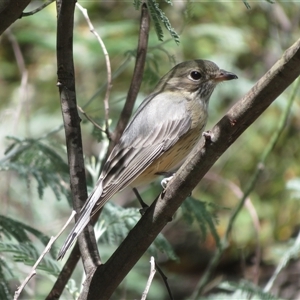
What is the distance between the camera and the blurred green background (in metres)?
6.70

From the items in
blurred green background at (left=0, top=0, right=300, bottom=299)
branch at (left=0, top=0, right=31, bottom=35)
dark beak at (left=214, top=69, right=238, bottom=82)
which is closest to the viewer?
branch at (left=0, top=0, right=31, bottom=35)

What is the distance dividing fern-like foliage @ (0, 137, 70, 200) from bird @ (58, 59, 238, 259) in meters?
0.28

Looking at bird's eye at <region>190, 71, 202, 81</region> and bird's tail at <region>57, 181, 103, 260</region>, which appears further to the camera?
bird's eye at <region>190, 71, 202, 81</region>

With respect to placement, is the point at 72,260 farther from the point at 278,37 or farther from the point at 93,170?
the point at 278,37

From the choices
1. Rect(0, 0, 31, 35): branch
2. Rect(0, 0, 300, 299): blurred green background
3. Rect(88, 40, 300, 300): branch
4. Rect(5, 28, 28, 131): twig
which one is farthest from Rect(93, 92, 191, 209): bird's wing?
Rect(0, 0, 300, 299): blurred green background

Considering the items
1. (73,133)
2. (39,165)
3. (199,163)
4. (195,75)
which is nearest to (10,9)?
(73,133)

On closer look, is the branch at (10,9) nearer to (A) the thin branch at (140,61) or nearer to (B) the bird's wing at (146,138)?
(A) the thin branch at (140,61)

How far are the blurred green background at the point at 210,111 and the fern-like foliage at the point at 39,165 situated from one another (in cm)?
220

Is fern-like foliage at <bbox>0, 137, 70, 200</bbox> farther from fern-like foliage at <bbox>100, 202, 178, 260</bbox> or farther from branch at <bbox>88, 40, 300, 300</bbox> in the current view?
branch at <bbox>88, 40, 300, 300</bbox>

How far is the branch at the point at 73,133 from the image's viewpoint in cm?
286

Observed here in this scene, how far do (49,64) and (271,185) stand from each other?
312 centimetres

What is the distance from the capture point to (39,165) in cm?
391

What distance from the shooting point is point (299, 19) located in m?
7.86

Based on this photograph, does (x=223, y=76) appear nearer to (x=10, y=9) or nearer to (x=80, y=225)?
(x=80, y=225)
